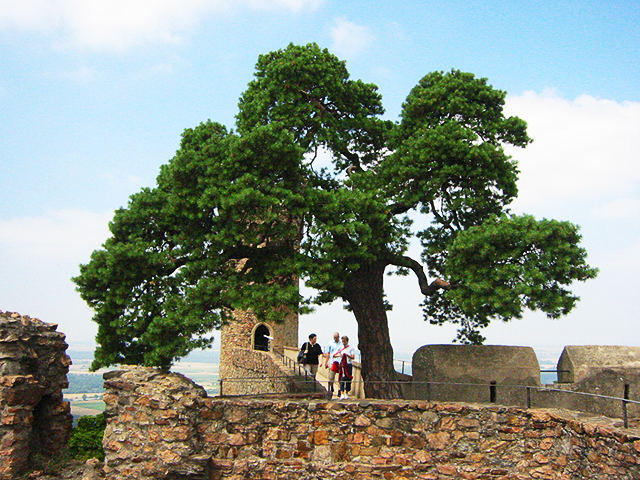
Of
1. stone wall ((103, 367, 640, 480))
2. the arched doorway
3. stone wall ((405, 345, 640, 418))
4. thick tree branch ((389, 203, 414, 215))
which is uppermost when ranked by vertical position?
thick tree branch ((389, 203, 414, 215))

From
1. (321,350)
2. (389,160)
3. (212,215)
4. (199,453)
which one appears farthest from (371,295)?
(199,453)

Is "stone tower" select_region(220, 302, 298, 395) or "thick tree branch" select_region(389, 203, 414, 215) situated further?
"stone tower" select_region(220, 302, 298, 395)

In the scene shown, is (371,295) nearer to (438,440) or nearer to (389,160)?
(389,160)

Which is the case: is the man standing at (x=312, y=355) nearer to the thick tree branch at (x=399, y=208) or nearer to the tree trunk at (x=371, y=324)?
the tree trunk at (x=371, y=324)

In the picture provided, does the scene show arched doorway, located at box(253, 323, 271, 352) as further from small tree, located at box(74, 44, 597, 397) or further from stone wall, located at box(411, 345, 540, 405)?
stone wall, located at box(411, 345, 540, 405)

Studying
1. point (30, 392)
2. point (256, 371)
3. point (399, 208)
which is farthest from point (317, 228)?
point (256, 371)

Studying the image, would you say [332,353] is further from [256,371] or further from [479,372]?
[256,371]

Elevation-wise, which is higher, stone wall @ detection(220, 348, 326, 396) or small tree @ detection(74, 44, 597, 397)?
small tree @ detection(74, 44, 597, 397)

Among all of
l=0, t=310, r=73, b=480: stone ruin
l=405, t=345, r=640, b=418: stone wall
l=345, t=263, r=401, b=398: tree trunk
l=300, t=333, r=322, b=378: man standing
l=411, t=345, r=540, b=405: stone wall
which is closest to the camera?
l=405, t=345, r=640, b=418: stone wall

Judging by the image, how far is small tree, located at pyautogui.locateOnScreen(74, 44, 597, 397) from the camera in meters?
13.0

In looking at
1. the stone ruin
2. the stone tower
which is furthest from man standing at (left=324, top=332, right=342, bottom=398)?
the stone tower

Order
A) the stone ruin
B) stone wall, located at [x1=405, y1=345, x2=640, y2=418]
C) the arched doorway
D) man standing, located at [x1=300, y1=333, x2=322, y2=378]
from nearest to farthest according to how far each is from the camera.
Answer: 1. stone wall, located at [x1=405, y1=345, x2=640, y2=418]
2. the stone ruin
3. man standing, located at [x1=300, y1=333, x2=322, y2=378]
4. the arched doorway

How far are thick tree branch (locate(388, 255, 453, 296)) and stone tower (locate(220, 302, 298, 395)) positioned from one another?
465 inches

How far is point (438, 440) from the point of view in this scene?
11.8m
